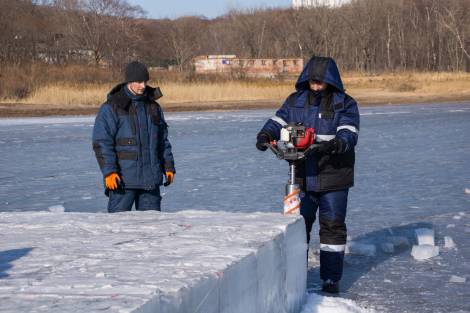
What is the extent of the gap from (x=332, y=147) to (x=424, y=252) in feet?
5.75

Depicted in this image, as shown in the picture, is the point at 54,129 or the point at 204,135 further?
the point at 54,129

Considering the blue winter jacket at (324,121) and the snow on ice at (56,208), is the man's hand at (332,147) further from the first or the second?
the snow on ice at (56,208)

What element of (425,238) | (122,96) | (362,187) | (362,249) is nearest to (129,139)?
(122,96)

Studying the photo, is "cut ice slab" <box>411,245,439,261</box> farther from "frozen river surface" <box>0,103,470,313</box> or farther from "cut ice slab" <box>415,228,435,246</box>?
"cut ice slab" <box>415,228,435,246</box>

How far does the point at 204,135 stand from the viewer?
64.5 ft

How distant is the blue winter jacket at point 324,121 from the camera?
5766mm

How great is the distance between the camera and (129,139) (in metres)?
6.29

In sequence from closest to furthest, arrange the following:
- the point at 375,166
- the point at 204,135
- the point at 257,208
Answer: the point at 257,208 < the point at 375,166 < the point at 204,135

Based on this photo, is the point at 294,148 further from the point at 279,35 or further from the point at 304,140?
the point at 279,35

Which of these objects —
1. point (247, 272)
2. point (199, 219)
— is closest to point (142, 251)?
point (247, 272)

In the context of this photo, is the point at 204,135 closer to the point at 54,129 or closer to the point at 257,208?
the point at 54,129

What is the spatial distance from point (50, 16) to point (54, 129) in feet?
197

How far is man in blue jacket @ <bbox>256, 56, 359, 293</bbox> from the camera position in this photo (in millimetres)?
5766

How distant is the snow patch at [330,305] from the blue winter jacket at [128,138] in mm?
1665
